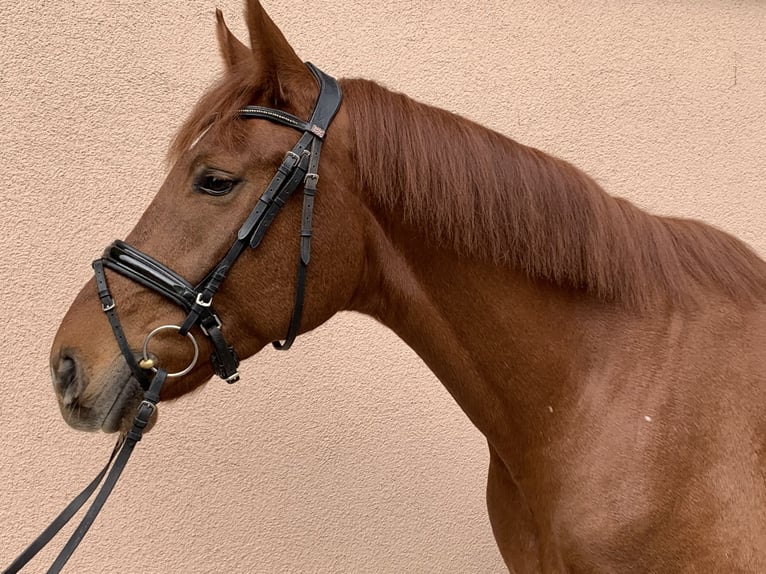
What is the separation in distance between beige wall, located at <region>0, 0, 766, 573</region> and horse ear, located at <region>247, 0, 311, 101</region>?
83 centimetres

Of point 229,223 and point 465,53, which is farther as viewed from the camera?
point 465,53

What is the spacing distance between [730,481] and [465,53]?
135cm

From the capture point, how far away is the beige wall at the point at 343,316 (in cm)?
131

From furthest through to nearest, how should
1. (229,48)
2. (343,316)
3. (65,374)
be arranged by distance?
(343,316)
(229,48)
(65,374)

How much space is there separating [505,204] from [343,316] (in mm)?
875

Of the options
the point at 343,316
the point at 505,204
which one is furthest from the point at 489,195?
the point at 343,316

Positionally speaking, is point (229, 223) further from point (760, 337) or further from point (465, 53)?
point (465, 53)

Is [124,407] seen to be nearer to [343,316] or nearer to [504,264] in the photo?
[504,264]

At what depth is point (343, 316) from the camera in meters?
1.54

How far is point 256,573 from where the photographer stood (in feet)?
4.80

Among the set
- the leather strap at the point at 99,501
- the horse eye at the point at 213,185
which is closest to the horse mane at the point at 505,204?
the horse eye at the point at 213,185

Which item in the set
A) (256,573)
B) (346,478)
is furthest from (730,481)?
(256,573)

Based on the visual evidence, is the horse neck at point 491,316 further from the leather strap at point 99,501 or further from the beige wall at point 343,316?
the beige wall at point 343,316

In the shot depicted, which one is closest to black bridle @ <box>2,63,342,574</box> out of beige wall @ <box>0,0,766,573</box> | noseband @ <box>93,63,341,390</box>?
noseband @ <box>93,63,341,390</box>
